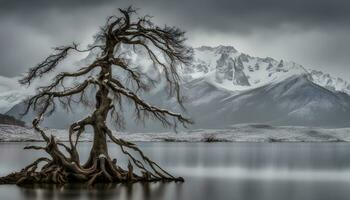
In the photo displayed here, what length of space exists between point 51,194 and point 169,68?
13874mm

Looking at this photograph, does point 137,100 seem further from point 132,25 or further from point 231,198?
point 231,198

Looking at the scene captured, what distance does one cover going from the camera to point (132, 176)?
40562 mm

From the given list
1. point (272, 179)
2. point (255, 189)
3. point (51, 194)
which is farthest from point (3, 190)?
point (272, 179)

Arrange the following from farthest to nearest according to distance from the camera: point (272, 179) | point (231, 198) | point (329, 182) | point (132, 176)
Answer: point (272, 179) → point (329, 182) → point (132, 176) → point (231, 198)

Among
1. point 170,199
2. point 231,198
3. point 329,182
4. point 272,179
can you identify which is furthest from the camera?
point 272,179

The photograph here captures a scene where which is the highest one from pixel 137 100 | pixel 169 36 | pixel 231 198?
pixel 169 36

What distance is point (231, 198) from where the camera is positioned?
3528cm

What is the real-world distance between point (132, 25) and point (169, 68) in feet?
13.1

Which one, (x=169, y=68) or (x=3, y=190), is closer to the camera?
(x=3, y=190)

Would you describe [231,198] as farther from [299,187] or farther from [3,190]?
[3,190]

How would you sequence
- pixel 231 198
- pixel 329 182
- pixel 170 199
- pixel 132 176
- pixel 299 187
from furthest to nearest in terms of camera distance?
pixel 329 182 → pixel 299 187 → pixel 132 176 → pixel 231 198 → pixel 170 199

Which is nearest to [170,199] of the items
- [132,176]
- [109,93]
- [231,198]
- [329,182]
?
[231,198]

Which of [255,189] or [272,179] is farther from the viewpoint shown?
[272,179]

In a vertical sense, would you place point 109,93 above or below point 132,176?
above
